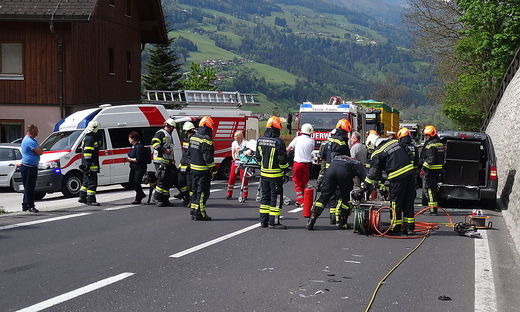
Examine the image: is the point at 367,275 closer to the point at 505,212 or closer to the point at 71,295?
the point at 71,295

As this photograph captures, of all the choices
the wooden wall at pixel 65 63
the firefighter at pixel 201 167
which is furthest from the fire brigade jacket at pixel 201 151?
the wooden wall at pixel 65 63

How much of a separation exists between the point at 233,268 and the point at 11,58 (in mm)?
22185

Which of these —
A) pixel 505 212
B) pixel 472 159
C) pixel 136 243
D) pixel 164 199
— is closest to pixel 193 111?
pixel 164 199

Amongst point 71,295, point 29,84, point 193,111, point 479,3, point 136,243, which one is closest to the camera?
point 71,295

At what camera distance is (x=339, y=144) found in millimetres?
12031

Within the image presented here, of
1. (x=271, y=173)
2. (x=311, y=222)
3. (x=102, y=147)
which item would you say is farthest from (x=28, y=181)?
(x=311, y=222)

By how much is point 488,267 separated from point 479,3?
27.0 m

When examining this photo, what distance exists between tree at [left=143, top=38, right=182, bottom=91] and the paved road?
4591cm

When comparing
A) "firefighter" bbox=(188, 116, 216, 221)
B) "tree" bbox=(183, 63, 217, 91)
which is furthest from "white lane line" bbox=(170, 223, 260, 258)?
"tree" bbox=(183, 63, 217, 91)

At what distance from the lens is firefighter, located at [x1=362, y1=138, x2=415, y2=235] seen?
11.3 metres

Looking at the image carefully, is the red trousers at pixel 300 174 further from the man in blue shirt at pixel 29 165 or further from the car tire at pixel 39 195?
the car tire at pixel 39 195

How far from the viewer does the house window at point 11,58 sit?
27.3m

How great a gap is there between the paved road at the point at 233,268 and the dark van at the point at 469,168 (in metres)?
4.04

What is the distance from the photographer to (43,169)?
17.5m
